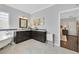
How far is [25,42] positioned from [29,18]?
451 mm

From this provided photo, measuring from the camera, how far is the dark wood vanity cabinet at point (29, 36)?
157 centimetres

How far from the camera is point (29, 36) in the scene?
1.60m

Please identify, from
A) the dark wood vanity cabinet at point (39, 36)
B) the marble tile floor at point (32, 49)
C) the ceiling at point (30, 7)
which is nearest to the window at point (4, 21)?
the ceiling at point (30, 7)

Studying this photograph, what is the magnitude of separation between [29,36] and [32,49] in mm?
255

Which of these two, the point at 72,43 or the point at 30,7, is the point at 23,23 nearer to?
the point at 30,7

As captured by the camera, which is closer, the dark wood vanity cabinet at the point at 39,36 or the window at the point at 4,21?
the window at the point at 4,21

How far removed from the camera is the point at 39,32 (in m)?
1.62

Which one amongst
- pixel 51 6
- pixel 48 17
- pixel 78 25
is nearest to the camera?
pixel 78 25

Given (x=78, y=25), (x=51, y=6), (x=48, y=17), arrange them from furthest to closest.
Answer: (x=48, y=17) < (x=51, y=6) < (x=78, y=25)

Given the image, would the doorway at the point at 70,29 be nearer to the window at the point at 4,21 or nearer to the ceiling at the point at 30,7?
the ceiling at the point at 30,7

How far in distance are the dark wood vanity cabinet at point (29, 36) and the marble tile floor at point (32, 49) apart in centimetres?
6

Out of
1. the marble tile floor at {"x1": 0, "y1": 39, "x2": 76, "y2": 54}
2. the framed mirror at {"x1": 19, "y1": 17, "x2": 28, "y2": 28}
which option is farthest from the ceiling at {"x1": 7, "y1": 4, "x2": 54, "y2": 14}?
the marble tile floor at {"x1": 0, "y1": 39, "x2": 76, "y2": 54}
